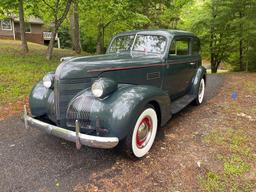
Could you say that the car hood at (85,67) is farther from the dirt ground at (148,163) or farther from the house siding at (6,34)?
the house siding at (6,34)

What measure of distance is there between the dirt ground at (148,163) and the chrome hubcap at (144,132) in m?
0.24

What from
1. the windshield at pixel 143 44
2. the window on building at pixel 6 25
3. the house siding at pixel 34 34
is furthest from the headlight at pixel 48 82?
the window on building at pixel 6 25

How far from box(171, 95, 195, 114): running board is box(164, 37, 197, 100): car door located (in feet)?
0.32

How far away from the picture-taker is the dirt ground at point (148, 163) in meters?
2.77

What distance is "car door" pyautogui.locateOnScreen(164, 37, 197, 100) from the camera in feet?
14.4

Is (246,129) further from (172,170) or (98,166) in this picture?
(98,166)

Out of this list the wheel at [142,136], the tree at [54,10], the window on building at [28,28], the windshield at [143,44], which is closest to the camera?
the wheel at [142,136]

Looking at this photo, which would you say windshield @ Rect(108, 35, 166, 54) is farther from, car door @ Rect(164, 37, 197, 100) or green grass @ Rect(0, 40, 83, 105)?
green grass @ Rect(0, 40, 83, 105)

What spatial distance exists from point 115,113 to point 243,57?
12254 millimetres

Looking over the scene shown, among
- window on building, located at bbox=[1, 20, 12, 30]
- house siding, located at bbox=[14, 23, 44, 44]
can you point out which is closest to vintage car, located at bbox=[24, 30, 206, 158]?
house siding, located at bbox=[14, 23, 44, 44]

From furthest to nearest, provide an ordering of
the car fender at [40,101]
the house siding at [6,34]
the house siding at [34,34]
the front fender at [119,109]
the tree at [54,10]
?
the house siding at [34,34] → the house siding at [6,34] → the tree at [54,10] → the car fender at [40,101] → the front fender at [119,109]

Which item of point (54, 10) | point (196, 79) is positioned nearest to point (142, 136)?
point (196, 79)

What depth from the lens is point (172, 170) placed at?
3055 millimetres

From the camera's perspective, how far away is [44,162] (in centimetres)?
321
